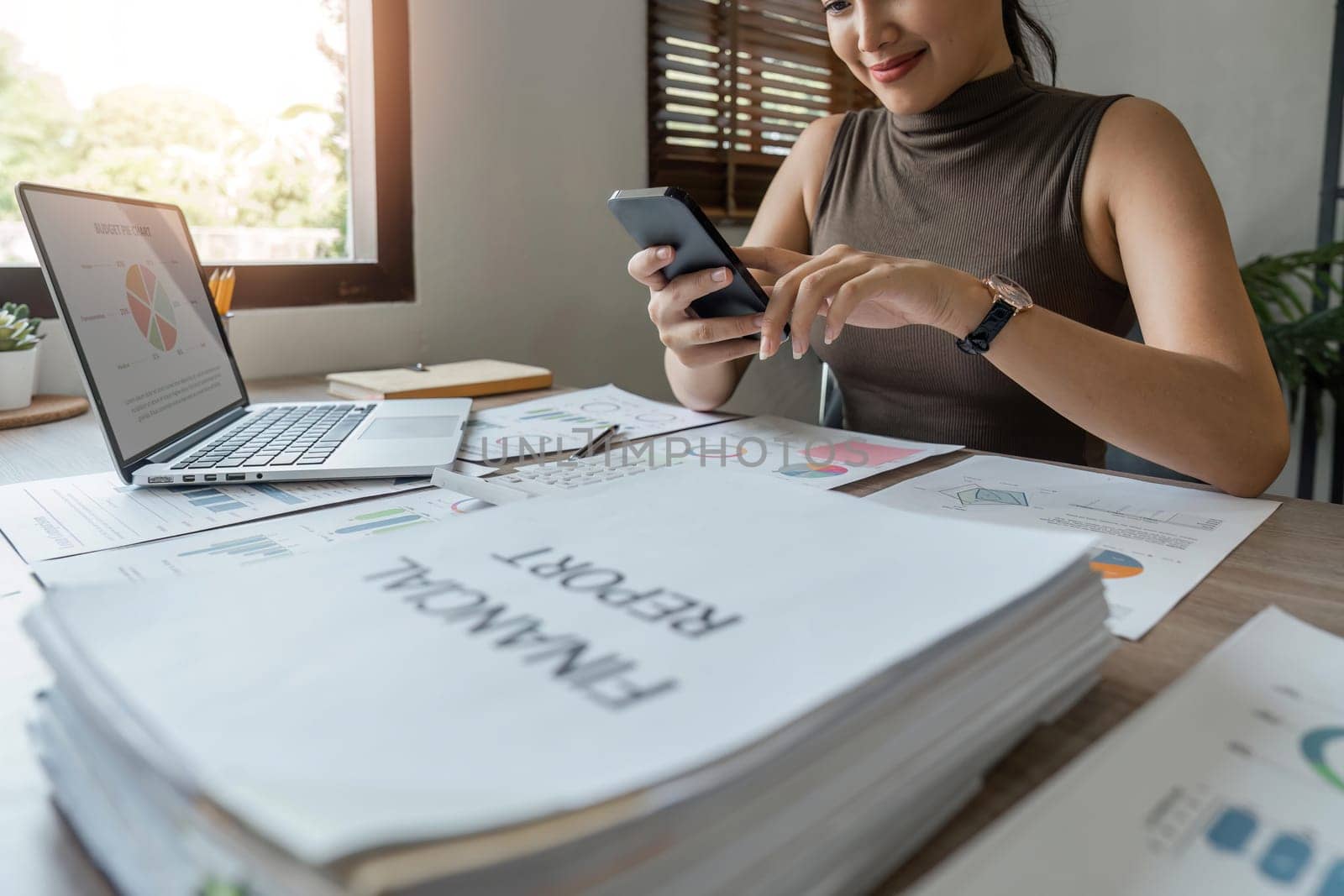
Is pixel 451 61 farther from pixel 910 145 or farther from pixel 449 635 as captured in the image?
pixel 449 635

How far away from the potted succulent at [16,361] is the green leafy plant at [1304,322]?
2166mm

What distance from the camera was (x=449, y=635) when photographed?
30cm

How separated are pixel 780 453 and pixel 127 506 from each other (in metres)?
0.54

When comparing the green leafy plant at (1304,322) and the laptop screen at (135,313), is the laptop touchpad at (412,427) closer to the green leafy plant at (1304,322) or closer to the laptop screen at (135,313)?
the laptop screen at (135,313)

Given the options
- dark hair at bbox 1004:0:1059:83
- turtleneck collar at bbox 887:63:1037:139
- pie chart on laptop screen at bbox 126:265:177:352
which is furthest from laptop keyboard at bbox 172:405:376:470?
dark hair at bbox 1004:0:1059:83

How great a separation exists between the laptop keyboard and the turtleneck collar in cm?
83

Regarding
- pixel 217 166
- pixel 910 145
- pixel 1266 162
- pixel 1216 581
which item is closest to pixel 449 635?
pixel 1216 581

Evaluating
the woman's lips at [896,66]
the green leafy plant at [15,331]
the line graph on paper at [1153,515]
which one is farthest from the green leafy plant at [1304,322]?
the green leafy plant at [15,331]

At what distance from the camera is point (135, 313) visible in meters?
0.78

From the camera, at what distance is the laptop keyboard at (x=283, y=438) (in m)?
0.75

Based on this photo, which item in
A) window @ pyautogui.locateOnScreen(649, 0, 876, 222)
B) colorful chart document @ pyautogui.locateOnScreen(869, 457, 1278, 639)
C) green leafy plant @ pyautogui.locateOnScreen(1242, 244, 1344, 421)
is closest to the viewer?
colorful chart document @ pyautogui.locateOnScreen(869, 457, 1278, 639)

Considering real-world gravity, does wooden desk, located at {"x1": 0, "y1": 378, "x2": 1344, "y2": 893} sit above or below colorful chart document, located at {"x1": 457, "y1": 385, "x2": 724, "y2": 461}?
below

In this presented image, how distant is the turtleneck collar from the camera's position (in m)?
1.19

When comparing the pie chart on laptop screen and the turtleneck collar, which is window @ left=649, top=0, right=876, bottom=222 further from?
the pie chart on laptop screen
